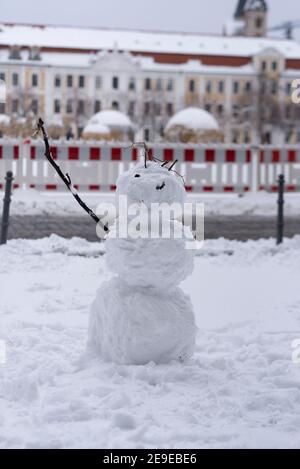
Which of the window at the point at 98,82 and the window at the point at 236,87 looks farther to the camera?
the window at the point at 236,87

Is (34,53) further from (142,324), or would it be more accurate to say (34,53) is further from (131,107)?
(142,324)

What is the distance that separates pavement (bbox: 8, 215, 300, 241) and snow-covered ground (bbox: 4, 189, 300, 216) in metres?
0.78

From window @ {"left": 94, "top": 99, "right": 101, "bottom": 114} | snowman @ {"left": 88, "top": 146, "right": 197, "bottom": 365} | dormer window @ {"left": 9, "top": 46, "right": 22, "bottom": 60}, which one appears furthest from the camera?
window @ {"left": 94, "top": 99, "right": 101, "bottom": 114}

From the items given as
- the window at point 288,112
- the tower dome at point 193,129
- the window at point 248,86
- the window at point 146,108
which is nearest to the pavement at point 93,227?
the tower dome at point 193,129

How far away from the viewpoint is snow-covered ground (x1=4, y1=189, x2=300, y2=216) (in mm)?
16281

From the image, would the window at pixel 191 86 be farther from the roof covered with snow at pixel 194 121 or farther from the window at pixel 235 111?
the roof covered with snow at pixel 194 121

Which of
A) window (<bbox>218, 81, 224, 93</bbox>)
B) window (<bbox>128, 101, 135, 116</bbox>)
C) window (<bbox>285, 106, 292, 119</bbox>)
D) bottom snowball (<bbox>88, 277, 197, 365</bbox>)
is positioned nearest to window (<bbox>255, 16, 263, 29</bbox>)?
window (<bbox>218, 81, 224, 93</bbox>)

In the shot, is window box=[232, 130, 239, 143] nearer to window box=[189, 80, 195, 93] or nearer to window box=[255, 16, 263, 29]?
window box=[189, 80, 195, 93]

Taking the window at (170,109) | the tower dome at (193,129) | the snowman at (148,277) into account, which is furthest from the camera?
the window at (170,109)

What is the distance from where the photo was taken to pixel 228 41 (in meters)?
99.8

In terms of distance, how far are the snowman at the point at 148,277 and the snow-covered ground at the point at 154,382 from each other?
4.8 inches

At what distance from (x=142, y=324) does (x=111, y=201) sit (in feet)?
41.1

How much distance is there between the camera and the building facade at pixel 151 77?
3447 inches

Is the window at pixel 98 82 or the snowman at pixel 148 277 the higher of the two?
the window at pixel 98 82
